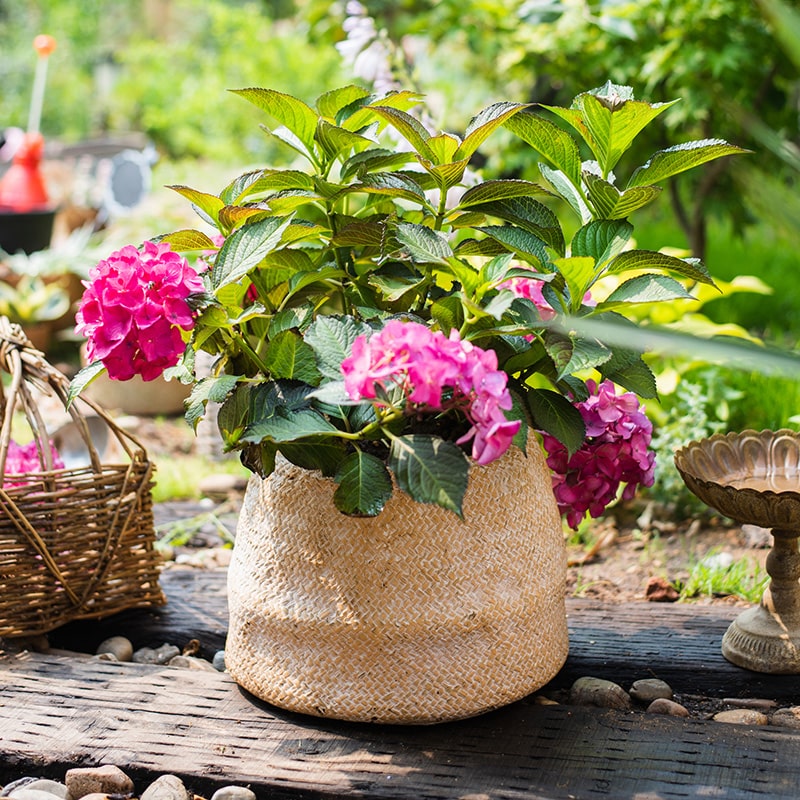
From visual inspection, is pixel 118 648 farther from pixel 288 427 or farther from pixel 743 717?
pixel 743 717

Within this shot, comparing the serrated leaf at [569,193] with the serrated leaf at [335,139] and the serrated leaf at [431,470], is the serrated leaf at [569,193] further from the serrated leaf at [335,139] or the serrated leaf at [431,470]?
the serrated leaf at [431,470]

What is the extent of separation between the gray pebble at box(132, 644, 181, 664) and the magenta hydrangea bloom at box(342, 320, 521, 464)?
0.88 m

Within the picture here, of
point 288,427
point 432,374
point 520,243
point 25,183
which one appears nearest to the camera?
point 432,374

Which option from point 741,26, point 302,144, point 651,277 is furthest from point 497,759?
point 741,26

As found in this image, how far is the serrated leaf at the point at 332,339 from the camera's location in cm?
141

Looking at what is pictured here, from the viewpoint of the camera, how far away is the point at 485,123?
1458 mm

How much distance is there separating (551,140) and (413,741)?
2.91ft

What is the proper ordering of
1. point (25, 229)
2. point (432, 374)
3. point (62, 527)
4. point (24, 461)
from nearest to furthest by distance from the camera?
1. point (432, 374)
2. point (62, 527)
3. point (24, 461)
4. point (25, 229)

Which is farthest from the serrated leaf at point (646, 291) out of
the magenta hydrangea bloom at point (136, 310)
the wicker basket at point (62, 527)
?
the wicker basket at point (62, 527)

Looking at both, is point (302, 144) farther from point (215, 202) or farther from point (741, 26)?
point (741, 26)

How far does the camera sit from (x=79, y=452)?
2711mm

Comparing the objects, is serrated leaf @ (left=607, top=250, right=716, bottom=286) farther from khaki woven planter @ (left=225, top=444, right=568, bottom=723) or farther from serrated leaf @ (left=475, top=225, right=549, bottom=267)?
khaki woven planter @ (left=225, top=444, right=568, bottom=723)

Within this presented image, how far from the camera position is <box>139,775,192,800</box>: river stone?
1.43 m

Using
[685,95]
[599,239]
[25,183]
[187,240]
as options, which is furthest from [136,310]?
[25,183]
